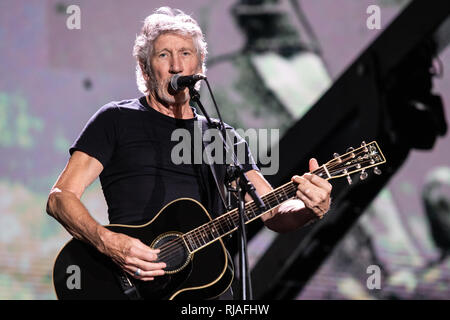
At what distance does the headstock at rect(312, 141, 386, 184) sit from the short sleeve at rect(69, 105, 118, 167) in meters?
0.93

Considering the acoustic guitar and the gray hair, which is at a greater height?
the gray hair

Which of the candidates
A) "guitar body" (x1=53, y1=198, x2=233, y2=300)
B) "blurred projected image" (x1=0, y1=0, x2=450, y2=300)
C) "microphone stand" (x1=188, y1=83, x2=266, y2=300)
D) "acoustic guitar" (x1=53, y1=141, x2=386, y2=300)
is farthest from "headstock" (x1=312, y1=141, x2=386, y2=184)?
"blurred projected image" (x1=0, y1=0, x2=450, y2=300)

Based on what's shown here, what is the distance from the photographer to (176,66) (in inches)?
111

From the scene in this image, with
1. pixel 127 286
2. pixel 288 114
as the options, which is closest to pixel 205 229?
pixel 127 286

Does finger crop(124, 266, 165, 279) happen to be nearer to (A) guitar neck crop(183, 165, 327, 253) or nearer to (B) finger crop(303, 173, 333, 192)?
(A) guitar neck crop(183, 165, 327, 253)

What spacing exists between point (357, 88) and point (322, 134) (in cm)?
36

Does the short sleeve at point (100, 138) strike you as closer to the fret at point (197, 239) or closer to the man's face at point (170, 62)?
the man's face at point (170, 62)

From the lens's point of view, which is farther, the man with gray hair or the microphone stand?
the man with gray hair

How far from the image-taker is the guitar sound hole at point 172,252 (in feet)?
8.45

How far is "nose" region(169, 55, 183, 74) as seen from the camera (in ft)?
9.23

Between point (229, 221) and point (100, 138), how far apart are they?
2.25 feet

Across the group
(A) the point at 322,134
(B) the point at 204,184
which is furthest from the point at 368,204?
(B) the point at 204,184

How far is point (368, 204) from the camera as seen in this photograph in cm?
409
